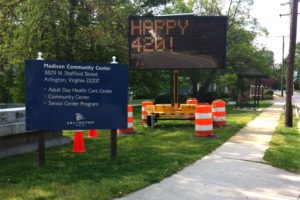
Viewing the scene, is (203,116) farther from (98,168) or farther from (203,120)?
(98,168)

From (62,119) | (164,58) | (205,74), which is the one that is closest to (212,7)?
(205,74)

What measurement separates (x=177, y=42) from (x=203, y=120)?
13.4ft

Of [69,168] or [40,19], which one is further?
[40,19]

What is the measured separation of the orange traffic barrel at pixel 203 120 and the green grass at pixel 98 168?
32 cm

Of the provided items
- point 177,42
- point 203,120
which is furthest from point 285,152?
point 177,42

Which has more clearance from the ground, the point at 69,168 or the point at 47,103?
the point at 47,103

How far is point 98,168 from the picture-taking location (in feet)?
26.4

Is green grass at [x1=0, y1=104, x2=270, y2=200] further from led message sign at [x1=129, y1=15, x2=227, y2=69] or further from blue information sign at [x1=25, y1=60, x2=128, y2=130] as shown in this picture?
led message sign at [x1=129, y1=15, x2=227, y2=69]

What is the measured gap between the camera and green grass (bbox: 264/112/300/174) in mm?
9103

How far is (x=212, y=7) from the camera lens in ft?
124

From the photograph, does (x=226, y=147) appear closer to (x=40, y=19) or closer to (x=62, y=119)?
(x=62, y=119)

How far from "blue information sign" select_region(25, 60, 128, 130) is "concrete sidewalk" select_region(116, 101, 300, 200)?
185 centimetres

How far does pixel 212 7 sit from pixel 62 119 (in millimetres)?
31110

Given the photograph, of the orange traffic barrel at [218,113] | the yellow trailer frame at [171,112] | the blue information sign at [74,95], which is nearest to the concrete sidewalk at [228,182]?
the blue information sign at [74,95]
